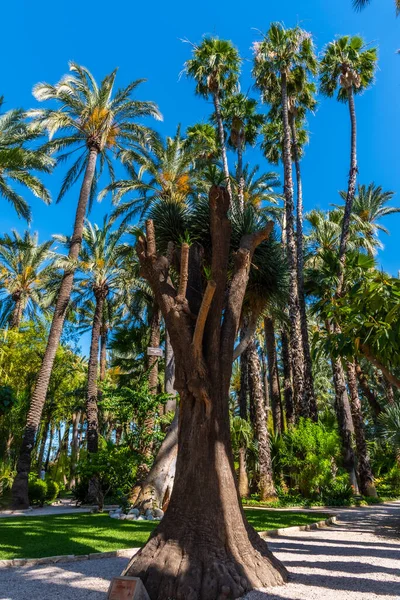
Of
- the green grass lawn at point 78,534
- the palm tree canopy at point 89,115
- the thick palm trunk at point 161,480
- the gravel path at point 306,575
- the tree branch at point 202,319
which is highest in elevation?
the palm tree canopy at point 89,115

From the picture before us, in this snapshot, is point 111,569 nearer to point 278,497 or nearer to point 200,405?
point 200,405

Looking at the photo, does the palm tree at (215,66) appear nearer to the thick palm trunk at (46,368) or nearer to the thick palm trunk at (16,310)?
the thick palm trunk at (46,368)

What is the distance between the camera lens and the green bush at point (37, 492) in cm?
1891

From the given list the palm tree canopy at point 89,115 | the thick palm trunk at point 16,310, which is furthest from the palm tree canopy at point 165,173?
the thick palm trunk at point 16,310

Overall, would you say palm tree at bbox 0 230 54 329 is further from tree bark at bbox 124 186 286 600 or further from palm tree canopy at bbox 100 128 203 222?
tree bark at bbox 124 186 286 600

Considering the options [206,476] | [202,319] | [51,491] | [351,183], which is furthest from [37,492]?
[351,183]

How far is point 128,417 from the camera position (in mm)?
13227

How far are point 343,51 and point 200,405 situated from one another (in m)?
25.8

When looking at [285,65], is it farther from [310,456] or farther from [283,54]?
[310,456]

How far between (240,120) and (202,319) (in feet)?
82.2

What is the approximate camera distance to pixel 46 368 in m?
18.9

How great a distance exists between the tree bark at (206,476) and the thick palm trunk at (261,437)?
1340cm

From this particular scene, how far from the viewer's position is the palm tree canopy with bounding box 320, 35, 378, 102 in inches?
989

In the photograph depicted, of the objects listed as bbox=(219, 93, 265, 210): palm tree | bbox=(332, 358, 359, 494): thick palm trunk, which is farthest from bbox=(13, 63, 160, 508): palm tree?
bbox=(332, 358, 359, 494): thick palm trunk
